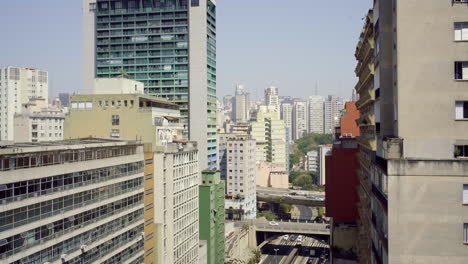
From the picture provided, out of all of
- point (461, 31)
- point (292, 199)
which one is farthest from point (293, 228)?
point (461, 31)

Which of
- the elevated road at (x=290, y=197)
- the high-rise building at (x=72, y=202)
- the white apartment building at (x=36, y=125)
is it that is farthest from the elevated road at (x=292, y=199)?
the high-rise building at (x=72, y=202)

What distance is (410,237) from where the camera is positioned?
2092cm

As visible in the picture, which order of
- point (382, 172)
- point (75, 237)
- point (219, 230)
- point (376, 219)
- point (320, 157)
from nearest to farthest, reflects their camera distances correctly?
1. point (382, 172)
2. point (376, 219)
3. point (75, 237)
4. point (219, 230)
5. point (320, 157)

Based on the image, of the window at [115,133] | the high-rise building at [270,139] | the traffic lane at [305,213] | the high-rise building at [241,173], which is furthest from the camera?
the high-rise building at [270,139]

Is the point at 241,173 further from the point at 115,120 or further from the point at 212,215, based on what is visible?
the point at 115,120

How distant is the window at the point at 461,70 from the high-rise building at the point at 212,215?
5055cm

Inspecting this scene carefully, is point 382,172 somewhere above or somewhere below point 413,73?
below

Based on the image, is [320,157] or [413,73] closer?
[413,73]

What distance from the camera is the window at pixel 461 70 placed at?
842 inches

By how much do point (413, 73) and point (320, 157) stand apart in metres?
→ 157

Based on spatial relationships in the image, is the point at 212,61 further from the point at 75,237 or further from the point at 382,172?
the point at 382,172

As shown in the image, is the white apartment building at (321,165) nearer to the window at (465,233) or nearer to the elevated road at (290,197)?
the elevated road at (290,197)

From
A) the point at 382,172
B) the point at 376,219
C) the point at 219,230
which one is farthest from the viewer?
the point at 219,230

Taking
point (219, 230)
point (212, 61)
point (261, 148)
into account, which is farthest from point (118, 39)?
point (261, 148)
